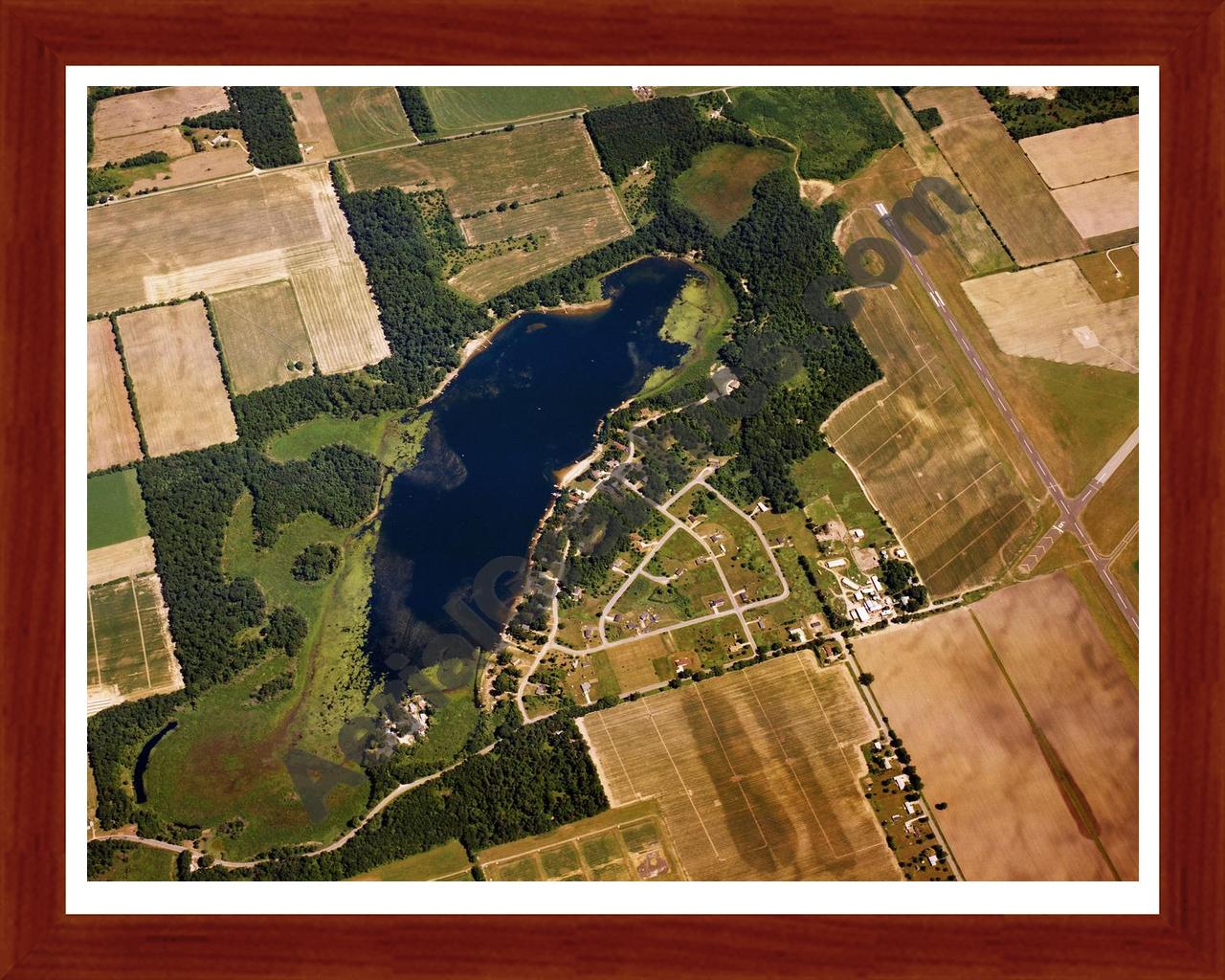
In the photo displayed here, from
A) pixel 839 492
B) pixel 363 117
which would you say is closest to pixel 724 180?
pixel 839 492

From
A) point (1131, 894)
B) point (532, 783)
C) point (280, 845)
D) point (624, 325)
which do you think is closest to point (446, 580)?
point (532, 783)

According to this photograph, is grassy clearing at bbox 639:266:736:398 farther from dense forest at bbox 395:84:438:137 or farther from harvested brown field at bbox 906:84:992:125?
dense forest at bbox 395:84:438:137

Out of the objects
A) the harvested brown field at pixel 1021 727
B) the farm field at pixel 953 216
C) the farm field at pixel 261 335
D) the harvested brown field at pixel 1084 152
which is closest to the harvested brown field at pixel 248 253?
the farm field at pixel 261 335

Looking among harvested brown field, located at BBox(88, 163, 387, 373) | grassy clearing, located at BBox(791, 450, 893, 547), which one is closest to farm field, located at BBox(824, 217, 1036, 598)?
grassy clearing, located at BBox(791, 450, 893, 547)

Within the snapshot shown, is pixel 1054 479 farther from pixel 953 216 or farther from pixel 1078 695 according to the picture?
Answer: pixel 953 216

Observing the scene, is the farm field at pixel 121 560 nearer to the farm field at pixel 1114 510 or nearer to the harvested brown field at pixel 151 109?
the harvested brown field at pixel 151 109
